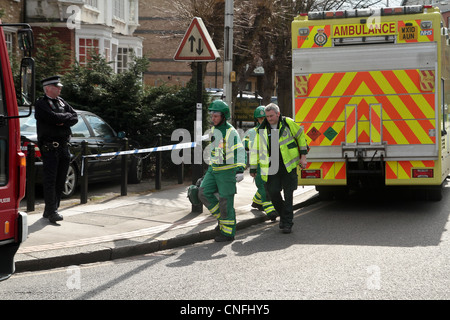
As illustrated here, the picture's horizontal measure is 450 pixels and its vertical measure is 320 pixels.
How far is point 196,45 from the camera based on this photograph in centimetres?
898

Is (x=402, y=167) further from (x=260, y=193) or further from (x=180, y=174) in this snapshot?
(x=180, y=174)

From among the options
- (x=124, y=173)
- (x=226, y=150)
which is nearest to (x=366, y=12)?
(x=226, y=150)

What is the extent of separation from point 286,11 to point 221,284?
16.3 m

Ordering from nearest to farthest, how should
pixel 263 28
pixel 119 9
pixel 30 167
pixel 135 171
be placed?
pixel 30 167, pixel 135 171, pixel 263 28, pixel 119 9

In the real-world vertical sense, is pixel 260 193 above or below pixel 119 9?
below

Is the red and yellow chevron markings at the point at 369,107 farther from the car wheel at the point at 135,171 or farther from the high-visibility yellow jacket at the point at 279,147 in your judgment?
the car wheel at the point at 135,171

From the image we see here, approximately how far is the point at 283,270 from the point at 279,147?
2533 millimetres

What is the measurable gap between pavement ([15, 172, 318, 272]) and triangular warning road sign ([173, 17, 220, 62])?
2.30m

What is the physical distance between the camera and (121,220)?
871 cm

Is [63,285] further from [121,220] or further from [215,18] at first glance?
[215,18]

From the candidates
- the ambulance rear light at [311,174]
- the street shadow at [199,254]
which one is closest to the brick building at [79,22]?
the ambulance rear light at [311,174]

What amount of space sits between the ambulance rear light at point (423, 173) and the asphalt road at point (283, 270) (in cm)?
80

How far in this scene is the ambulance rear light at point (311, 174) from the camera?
10117 mm

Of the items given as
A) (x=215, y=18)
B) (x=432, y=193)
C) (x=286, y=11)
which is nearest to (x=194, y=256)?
(x=432, y=193)
